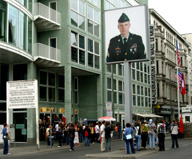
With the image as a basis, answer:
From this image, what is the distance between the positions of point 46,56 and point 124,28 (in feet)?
36.5

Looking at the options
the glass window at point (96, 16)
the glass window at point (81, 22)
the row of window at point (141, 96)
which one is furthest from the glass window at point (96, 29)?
the row of window at point (141, 96)

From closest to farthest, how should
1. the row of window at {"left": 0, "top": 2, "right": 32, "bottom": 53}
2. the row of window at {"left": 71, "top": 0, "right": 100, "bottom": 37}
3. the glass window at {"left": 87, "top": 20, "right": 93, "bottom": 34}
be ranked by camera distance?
the row of window at {"left": 0, "top": 2, "right": 32, "bottom": 53} → the row of window at {"left": 71, "top": 0, "right": 100, "bottom": 37} → the glass window at {"left": 87, "top": 20, "right": 93, "bottom": 34}

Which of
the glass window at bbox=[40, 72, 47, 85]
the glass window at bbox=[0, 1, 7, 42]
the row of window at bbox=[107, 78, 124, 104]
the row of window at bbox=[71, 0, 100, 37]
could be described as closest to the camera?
the glass window at bbox=[0, 1, 7, 42]

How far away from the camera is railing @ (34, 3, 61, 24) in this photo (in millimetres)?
30734

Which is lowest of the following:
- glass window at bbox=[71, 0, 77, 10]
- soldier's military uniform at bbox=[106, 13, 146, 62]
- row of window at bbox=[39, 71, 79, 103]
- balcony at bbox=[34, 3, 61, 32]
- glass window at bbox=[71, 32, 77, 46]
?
row of window at bbox=[39, 71, 79, 103]

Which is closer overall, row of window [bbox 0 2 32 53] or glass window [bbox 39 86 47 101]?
row of window [bbox 0 2 32 53]

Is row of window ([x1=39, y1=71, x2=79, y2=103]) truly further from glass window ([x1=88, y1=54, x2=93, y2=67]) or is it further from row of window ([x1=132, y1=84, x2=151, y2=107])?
row of window ([x1=132, y1=84, x2=151, y2=107])

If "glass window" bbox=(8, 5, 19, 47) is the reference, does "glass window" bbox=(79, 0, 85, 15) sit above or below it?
above

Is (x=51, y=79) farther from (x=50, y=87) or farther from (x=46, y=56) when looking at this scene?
(x=46, y=56)

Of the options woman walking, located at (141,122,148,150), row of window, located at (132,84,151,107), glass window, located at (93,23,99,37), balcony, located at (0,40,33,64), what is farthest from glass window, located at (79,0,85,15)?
woman walking, located at (141,122,148,150)

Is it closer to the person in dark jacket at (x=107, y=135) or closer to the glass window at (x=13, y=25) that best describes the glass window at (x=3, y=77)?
the glass window at (x=13, y=25)

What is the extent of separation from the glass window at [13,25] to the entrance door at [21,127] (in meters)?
6.88

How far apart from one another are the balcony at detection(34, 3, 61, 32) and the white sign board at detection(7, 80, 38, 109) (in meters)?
9.78

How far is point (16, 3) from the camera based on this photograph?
26.4 metres
